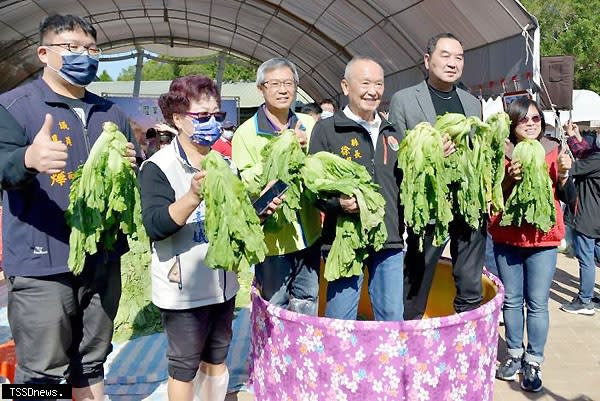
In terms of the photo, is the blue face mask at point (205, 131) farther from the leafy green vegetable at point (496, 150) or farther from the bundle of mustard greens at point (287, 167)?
the leafy green vegetable at point (496, 150)

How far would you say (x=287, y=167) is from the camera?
104 inches

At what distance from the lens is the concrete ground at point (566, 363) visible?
3.77 m

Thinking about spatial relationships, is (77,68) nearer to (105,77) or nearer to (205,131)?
(205,131)

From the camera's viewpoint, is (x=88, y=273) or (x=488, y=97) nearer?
(x=88, y=273)

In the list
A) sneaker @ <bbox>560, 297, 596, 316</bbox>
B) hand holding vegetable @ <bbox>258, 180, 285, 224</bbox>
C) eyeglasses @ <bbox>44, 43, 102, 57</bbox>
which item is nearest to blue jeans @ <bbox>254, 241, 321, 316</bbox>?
hand holding vegetable @ <bbox>258, 180, 285, 224</bbox>

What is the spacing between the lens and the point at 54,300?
253cm

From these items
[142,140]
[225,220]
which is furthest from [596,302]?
[142,140]

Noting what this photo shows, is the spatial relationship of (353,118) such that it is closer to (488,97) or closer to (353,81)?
(353,81)

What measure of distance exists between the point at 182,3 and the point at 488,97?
480 inches

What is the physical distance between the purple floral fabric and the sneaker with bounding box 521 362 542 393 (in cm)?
111

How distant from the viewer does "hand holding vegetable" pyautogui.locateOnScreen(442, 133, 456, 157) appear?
2824 millimetres

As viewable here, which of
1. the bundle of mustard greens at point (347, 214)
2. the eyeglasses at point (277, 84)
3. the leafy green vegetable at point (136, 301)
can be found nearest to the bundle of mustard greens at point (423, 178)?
the bundle of mustard greens at point (347, 214)

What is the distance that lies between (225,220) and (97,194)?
65 centimetres

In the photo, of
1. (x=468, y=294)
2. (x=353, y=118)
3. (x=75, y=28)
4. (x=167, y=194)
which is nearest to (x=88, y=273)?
(x=167, y=194)
